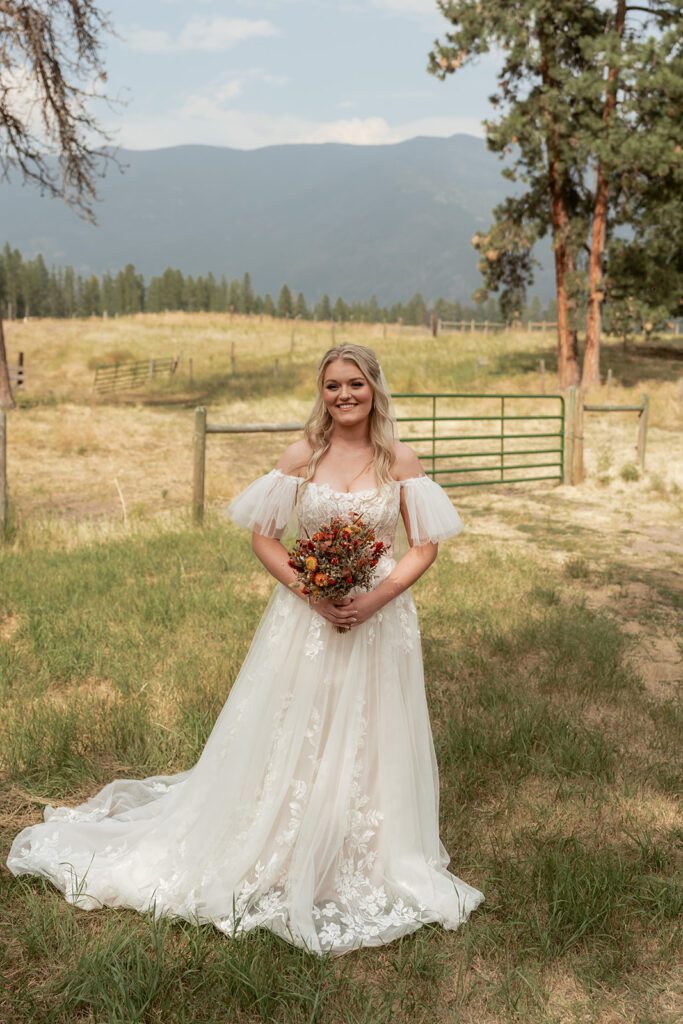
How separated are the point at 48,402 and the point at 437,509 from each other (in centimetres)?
2178

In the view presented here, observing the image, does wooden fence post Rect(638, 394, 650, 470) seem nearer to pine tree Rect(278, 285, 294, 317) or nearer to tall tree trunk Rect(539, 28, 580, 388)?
tall tree trunk Rect(539, 28, 580, 388)

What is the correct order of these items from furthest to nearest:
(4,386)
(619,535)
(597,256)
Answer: (597,256) → (4,386) → (619,535)

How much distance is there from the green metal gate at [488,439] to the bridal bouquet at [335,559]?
708 cm

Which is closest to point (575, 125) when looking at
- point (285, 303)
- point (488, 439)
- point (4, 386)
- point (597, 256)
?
point (597, 256)

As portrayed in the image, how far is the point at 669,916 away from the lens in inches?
123

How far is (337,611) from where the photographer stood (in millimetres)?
3115

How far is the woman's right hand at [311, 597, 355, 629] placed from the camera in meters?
3.11

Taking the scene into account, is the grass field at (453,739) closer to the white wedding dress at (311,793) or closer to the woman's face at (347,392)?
the white wedding dress at (311,793)

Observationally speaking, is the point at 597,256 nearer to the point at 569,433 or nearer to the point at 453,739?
the point at 569,433

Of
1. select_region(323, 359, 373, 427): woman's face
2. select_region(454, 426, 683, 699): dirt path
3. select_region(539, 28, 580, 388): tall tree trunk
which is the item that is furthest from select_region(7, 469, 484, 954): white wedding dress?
select_region(539, 28, 580, 388): tall tree trunk

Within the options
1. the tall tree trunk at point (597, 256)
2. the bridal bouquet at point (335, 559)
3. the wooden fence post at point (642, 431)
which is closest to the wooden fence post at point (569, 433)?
the wooden fence post at point (642, 431)

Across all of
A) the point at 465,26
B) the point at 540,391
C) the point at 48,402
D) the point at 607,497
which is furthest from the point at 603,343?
the point at 607,497

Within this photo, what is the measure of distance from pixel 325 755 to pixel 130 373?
107 ft

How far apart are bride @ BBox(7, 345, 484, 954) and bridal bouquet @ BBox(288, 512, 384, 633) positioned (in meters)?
0.14
